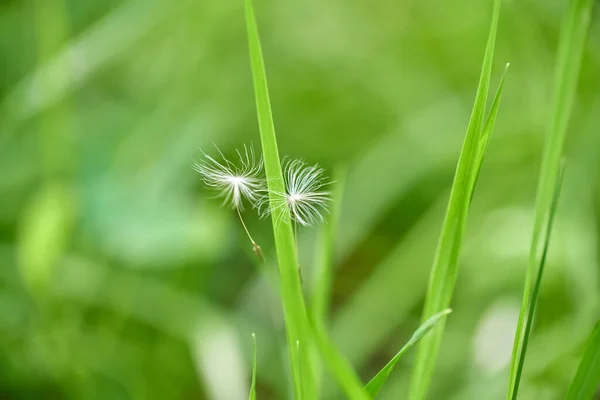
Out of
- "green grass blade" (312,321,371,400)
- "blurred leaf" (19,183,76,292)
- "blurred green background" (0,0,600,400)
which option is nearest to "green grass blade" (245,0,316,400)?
"green grass blade" (312,321,371,400)

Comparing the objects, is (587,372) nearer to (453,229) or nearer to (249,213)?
(453,229)

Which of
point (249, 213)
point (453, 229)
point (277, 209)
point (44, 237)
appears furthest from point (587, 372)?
point (249, 213)

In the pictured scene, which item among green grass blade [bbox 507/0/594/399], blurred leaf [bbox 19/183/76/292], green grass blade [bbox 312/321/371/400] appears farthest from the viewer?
blurred leaf [bbox 19/183/76/292]

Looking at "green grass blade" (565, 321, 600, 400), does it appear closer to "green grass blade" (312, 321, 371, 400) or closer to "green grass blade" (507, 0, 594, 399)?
"green grass blade" (507, 0, 594, 399)

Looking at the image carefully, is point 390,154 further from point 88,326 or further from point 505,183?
point 88,326

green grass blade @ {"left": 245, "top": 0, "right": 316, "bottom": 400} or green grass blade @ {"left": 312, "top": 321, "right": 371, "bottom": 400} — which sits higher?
green grass blade @ {"left": 245, "top": 0, "right": 316, "bottom": 400}

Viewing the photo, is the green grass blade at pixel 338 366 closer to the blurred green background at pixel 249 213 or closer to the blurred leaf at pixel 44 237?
the blurred green background at pixel 249 213
